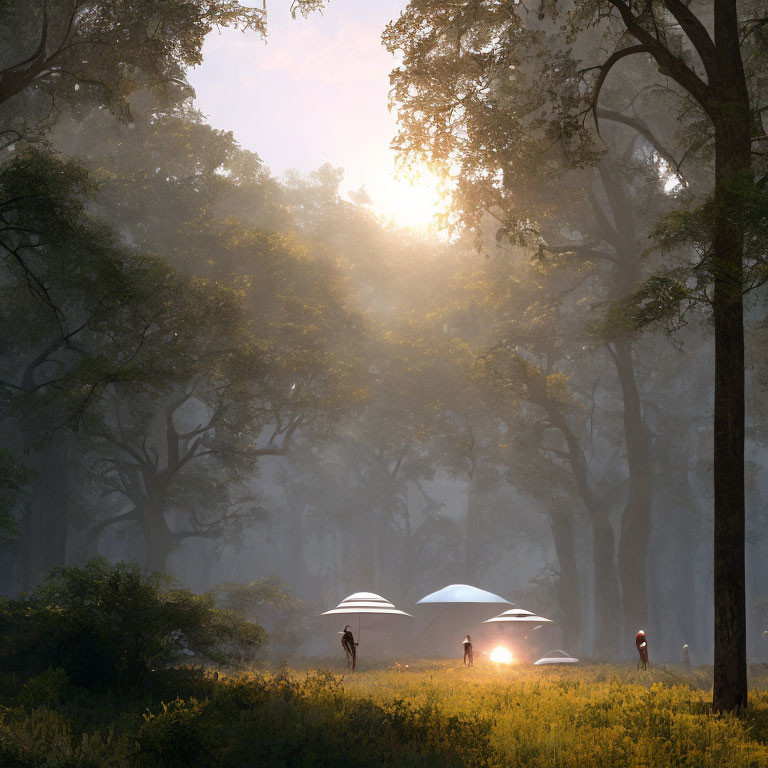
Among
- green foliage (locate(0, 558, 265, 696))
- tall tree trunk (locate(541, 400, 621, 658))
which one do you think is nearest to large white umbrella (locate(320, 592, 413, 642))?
tall tree trunk (locate(541, 400, 621, 658))

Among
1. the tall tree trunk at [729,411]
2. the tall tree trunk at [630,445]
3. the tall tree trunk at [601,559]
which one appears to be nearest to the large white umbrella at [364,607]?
the tall tree trunk at [630,445]

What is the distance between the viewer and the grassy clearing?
8.34m

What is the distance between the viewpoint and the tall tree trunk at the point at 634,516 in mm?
27547

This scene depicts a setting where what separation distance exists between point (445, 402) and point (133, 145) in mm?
16633

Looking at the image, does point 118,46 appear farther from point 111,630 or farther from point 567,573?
point 567,573

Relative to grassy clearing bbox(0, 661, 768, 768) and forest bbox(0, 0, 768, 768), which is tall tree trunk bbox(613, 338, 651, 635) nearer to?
forest bbox(0, 0, 768, 768)

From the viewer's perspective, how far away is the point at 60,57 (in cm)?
1741

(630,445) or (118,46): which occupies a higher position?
(118,46)

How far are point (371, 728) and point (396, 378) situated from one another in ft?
92.6

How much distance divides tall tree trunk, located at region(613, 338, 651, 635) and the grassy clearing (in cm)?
1436

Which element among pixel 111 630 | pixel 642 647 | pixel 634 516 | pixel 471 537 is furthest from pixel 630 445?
pixel 111 630

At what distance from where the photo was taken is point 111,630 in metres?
13.0

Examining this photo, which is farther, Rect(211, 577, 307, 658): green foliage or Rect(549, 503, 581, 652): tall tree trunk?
Rect(549, 503, 581, 652): tall tree trunk

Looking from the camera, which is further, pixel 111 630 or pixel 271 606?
Answer: pixel 271 606
